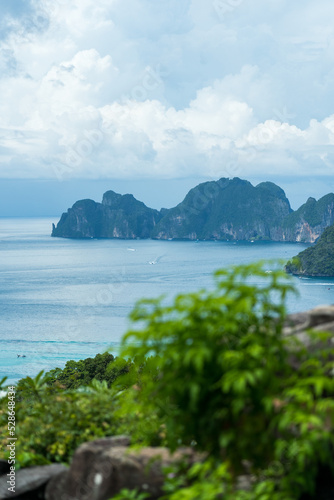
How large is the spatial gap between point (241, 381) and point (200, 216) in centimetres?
15734

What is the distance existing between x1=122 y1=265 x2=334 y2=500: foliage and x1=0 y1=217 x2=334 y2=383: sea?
1354 inches

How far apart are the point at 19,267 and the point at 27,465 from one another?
96562mm

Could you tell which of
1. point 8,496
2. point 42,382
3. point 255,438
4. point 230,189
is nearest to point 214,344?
point 255,438

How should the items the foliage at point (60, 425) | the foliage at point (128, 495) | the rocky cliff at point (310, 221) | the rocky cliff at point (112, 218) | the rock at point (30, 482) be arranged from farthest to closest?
the rocky cliff at point (112, 218) < the rocky cliff at point (310, 221) < the foliage at point (60, 425) < the rock at point (30, 482) < the foliage at point (128, 495)

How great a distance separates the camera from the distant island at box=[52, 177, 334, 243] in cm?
15162

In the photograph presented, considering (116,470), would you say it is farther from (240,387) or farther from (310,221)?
(310,221)

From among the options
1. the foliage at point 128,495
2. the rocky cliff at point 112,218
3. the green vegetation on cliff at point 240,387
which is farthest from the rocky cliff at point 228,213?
the green vegetation on cliff at point 240,387

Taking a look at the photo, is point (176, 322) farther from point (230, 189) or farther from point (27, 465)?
point (230, 189)

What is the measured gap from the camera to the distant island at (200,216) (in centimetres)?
15162

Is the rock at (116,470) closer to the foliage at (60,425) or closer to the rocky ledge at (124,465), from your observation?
the rocky ledge at (124,465)

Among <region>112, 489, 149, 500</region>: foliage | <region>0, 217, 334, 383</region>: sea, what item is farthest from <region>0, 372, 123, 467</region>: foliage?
<region>0, 217, 334, 383</region>: sea

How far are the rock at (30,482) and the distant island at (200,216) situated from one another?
141918 mm

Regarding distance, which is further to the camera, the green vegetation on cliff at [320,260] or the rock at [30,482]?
the green vegetation on cliff at [320,260]

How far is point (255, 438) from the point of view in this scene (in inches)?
98.4
